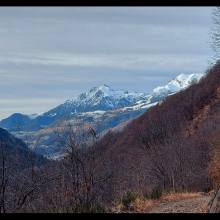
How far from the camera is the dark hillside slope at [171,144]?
37.0 meters

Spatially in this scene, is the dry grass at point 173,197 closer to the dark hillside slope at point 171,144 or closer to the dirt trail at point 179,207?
the dirt trail at point 179,207

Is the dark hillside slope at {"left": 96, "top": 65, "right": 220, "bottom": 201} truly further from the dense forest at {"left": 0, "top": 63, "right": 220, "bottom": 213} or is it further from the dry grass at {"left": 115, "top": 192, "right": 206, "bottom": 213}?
the dry grass at {"left": 115, "top": 192, "right": 206, "bottom": 213}

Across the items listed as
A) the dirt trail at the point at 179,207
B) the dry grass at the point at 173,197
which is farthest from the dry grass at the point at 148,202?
the dirt trail at the point at 179,207

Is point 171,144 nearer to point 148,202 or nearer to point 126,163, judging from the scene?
point 126,163

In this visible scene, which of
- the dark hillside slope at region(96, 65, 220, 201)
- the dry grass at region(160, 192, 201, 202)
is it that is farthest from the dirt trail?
the dark hillside slope at region(96, 65, 220, 201)

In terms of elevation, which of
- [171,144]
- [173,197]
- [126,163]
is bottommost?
[126,163]

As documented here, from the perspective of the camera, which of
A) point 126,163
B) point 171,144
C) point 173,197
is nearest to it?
point 173,197

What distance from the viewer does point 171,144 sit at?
2153 inches

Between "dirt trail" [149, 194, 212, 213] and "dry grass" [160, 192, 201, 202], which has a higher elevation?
"dirt trail" [149, 194, 212, 213]

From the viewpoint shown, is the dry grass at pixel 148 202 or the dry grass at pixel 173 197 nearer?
the dry grass at pixel 148 202

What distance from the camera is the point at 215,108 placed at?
202 ft

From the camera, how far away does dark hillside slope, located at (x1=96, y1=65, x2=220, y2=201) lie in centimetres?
3703

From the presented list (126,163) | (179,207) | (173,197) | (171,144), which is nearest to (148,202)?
(173,197)
